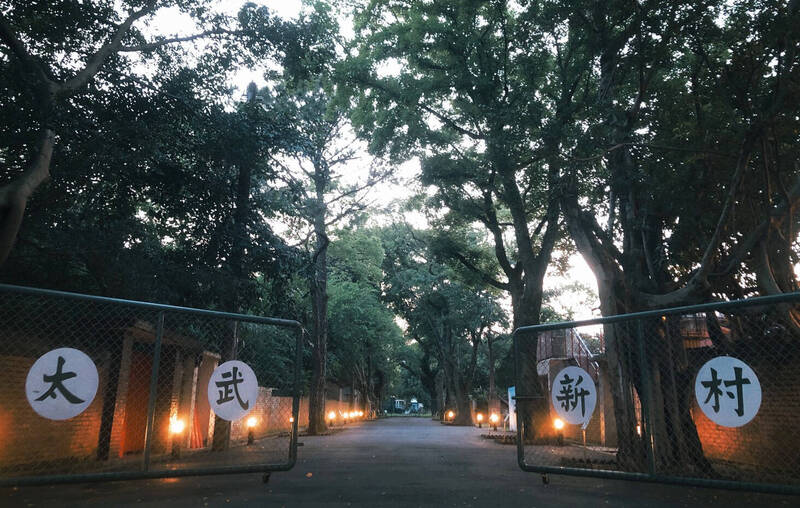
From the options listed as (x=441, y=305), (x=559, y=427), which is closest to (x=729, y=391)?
(x=559, y=427)

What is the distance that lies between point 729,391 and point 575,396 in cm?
181

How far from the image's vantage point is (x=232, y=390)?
6.18m

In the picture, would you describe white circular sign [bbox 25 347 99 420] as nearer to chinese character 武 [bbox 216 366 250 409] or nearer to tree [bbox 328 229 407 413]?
chinese character 武 [bbox 216 366 250 409]

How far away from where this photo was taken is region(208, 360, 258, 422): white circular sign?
605cm

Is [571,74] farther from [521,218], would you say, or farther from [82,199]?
[82,199]

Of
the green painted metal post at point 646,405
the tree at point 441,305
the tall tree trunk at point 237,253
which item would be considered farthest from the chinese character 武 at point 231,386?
the tree at point 441,305

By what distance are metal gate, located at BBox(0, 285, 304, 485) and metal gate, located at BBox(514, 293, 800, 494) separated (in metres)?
3.55

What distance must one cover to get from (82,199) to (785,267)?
1263 cm

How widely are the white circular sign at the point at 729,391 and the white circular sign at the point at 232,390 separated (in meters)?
4.95

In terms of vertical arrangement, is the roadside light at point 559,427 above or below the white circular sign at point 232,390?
Result: below

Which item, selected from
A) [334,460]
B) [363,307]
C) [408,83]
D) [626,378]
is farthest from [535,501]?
[363,307]

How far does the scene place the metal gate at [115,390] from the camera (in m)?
5.08

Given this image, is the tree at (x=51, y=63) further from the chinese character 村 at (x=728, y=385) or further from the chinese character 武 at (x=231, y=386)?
the chinese character 村 at (x=728, y=385)

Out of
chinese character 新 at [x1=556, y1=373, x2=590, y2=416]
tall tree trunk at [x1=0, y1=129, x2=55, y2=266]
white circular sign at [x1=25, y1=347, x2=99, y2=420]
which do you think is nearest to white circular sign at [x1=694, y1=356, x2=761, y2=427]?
chinese character 新 at [x1=556, y1=373, x2=590, y2=416]
